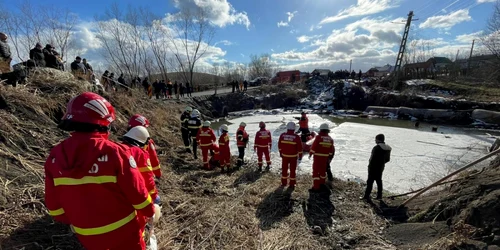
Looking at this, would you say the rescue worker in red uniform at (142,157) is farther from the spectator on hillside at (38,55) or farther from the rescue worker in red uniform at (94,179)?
the spectator on hillside at (38,55)

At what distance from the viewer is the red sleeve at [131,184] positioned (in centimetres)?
181

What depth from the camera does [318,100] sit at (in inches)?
1312

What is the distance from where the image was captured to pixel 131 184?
181cm

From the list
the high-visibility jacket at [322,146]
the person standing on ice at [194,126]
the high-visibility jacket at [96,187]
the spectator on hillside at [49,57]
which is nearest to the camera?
the high-visibility jacket at [96,187]

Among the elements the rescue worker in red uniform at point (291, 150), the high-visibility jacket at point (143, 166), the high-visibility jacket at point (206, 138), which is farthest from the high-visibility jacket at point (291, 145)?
the high-visibility jacket at point (143, 166)

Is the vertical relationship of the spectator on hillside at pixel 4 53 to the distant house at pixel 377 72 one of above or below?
above

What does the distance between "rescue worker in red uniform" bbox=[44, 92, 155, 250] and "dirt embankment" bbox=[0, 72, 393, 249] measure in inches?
62.3

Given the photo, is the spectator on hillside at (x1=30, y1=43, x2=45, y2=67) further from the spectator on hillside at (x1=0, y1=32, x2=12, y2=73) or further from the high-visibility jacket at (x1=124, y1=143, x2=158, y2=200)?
the high-visibility jacket at (x1=124, y1=143, x2=158, y2=200)

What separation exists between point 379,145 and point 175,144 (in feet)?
25.6

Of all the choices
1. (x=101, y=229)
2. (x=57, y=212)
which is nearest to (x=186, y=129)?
(x=57, y=212)

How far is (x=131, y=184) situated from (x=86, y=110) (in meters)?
0.61

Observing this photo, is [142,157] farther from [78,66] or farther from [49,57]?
[78,66]

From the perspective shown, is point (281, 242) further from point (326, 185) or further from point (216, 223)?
point (326, 185)

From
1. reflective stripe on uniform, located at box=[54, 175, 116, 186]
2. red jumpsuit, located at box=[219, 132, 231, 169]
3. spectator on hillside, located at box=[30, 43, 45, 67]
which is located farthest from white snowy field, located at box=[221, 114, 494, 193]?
spectator on hillside, located at box=[30, 43, 45, 67]
